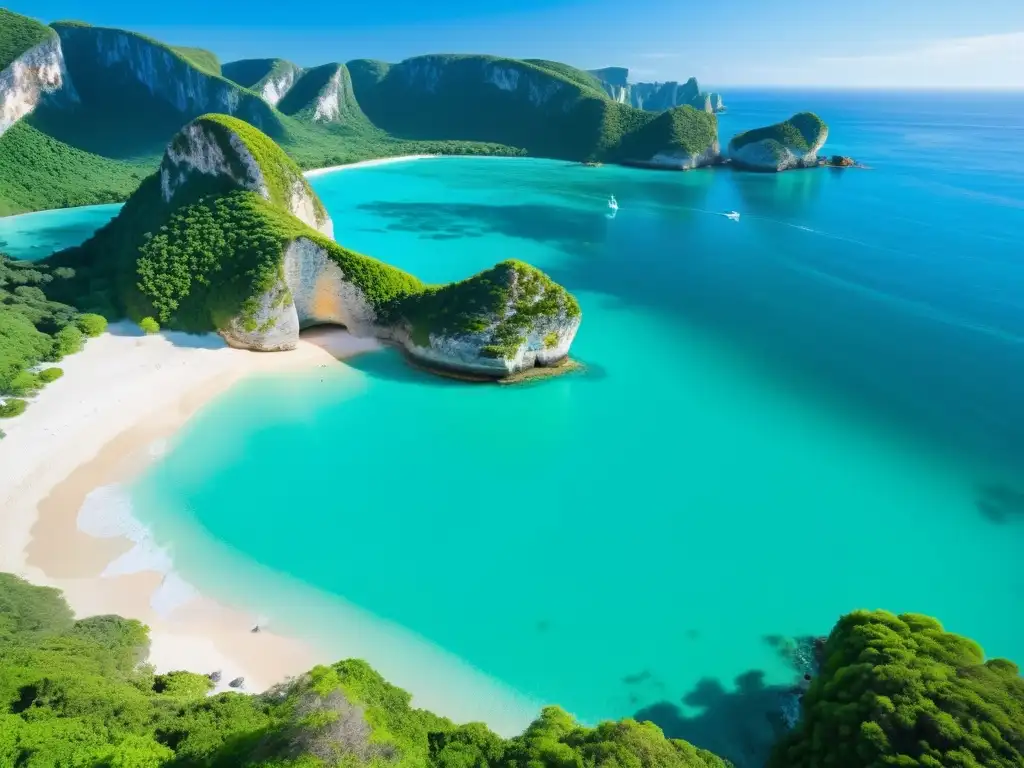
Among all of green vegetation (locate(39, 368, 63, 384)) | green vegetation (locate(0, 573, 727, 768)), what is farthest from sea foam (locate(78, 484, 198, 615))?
green vegetation (locate(39, 368, 63, 384))

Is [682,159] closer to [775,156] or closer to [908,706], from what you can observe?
[775,156]

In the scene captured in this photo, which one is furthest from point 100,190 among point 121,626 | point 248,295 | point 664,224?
point 121,626

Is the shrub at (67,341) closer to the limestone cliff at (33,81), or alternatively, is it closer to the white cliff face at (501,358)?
the white cliff face at (501,358)

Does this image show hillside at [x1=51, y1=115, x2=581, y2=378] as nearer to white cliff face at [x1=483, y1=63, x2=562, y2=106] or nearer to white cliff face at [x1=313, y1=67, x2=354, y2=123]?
white cliff face at [x1=313, y1=67, x2=354, y2=123]

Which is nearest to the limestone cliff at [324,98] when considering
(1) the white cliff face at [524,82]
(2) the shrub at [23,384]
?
(1) the white cliff face at [524,82]

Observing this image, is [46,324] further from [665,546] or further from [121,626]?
[665,546]

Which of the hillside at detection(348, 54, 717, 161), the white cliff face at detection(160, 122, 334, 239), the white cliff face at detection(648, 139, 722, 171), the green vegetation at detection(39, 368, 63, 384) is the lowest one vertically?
the green vegetation at detection(39, 368, 63, 384)
